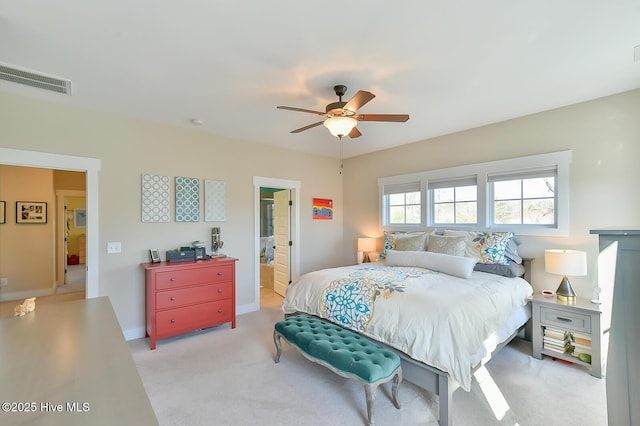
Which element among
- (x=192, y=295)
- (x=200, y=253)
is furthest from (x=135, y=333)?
(x=200, y=253)

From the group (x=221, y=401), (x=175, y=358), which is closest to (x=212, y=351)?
(x=175, y=358)

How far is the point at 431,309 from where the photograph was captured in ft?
6.98

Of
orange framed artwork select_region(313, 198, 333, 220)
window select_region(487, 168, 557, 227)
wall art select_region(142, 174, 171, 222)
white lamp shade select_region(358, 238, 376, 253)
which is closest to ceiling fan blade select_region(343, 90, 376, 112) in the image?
window select_region(487, 168, 557, 227)

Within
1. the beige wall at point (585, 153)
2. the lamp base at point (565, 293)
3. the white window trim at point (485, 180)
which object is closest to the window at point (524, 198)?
the white window trim at point (485, 180)

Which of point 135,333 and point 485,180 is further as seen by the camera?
point 485,180

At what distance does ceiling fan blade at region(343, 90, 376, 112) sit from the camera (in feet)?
6.95

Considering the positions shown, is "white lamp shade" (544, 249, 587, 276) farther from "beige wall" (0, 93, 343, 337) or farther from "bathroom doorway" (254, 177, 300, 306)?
"beige wall" (0, 93, 343, 337)

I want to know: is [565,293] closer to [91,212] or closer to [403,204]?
[403,204]

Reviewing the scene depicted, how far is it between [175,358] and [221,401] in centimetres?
100

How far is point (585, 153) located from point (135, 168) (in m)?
5.05

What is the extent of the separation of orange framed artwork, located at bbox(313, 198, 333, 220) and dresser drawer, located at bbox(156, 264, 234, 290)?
6.51 feet

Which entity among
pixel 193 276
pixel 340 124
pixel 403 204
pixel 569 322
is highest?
pixel 340 124

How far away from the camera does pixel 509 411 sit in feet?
6.95

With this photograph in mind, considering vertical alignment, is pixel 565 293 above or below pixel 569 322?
above
